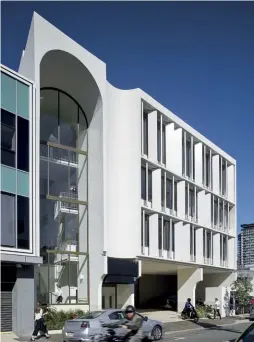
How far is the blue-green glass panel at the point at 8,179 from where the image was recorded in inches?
886

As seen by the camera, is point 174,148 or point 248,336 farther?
point 174,148

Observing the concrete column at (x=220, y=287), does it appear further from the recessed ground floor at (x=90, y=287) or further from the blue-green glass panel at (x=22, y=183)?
the blue-green glass panel at (x=22, y=183)

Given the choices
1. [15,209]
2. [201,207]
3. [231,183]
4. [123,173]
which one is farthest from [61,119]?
[231,183]

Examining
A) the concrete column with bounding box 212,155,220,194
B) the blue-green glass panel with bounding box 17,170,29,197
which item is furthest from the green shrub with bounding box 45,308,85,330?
the concrete column with bounding box 212,155,220,194

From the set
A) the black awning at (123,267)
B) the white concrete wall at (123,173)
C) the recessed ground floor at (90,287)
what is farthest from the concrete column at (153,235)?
the black awning at (123,267)

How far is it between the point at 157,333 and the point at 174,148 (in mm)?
17020

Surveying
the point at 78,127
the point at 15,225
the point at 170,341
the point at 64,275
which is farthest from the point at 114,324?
the point at 78,127

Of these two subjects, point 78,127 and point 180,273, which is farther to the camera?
point 180,273

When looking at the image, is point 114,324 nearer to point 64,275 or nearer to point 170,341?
point 170,341

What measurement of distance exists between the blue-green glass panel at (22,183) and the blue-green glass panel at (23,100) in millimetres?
2565

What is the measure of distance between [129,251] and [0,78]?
1276cm

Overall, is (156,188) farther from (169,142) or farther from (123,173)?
(169,142)

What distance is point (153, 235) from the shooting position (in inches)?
1310

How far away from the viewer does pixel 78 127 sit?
31.6 metres
